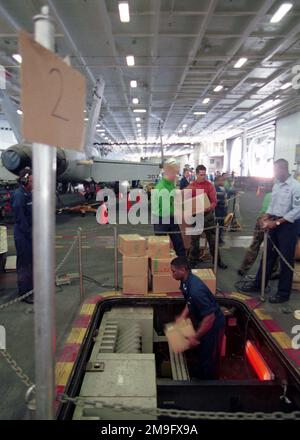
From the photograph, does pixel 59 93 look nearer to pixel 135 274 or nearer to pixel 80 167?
pixel 135 274

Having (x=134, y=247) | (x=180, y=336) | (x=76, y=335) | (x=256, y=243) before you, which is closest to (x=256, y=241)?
(x=256, y=243)

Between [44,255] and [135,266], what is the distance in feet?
10.3

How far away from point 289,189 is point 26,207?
11.7 feet

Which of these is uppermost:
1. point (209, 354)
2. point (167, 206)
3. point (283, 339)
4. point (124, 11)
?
point (124, 11)

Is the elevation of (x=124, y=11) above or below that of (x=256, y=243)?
above

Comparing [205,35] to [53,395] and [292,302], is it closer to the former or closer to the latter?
[292,302]

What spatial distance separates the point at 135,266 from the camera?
448 centimetres

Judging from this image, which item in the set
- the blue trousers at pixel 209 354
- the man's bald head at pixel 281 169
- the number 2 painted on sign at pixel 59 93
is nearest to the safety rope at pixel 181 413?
the blue trousers at pixel 209 354

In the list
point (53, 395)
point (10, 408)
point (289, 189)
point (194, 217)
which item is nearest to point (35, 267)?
point (53, 395)

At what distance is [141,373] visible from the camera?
2.90 metres

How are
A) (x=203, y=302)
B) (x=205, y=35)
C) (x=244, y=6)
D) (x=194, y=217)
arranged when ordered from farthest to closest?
(x=205, y=35)
(x=244, y=6)
(x=194, y=217)
(x=203, y=302)

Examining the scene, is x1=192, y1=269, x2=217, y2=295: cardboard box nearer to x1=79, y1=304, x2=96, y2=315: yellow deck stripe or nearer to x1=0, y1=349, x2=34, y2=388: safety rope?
x1=79, y1=304, x2=96, y2=315: yellow deck stripe

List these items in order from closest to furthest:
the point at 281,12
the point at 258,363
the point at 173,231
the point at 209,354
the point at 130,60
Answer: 1. the point at 209,354
2. the point at 258,363
3. the point at 173,231
4. the point at 281,12
5. the point at 130,60

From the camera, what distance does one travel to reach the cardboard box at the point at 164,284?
15.1 ft
